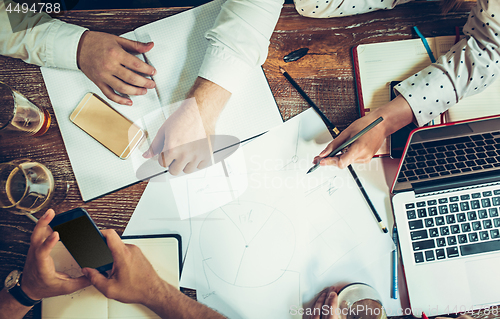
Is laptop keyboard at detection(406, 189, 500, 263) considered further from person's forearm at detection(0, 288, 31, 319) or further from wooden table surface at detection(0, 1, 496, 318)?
person's forearm at detection(0, 288, 31, 319)

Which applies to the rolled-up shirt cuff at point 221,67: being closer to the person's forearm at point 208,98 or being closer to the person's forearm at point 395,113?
the person's forearm at point 208,98

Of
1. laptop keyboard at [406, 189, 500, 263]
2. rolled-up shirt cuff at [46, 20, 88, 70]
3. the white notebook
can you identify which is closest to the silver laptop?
laptop keyboard at [406, 189, 500, 263]

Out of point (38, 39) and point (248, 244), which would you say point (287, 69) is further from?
point (38, 39)

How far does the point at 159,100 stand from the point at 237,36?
0.24 metres

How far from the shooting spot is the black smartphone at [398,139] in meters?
0.61

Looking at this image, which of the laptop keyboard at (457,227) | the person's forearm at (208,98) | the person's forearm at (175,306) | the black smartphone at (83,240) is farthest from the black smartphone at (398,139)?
the black smartphone at (83,240)

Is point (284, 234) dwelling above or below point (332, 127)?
below

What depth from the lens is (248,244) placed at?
23.8 inches

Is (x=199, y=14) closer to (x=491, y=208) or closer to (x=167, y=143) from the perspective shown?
(x=167, y=143)

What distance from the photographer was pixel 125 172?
24.3 inches

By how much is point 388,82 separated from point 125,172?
66 cm

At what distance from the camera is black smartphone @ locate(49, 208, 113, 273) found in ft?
1.95

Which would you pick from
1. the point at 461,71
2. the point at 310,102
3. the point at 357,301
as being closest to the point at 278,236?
the point at 357,301

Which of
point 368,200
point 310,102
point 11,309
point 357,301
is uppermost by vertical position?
point 310,102
